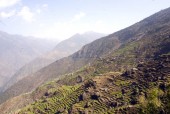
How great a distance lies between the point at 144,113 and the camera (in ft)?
343

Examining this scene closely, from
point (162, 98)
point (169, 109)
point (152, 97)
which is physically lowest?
point (162, 98)

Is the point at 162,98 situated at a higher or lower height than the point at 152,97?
lower

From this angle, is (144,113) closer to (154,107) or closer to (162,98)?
(154,107)

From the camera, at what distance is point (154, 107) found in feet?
327

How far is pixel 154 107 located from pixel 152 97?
380 cm

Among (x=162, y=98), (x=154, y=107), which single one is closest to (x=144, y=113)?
(x=154, y=107)

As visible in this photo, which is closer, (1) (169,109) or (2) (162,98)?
(1) (169,109)

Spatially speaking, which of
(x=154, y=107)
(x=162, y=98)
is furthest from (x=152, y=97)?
(x=162, y=98)

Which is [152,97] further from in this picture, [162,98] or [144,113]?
[162,98]

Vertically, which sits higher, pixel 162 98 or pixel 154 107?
pixel 154 107

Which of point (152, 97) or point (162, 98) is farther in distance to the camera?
point (162, 98)

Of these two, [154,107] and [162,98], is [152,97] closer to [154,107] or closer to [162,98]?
[154,107]

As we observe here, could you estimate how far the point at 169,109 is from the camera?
99875 mm

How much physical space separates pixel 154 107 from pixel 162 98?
104669 mm
